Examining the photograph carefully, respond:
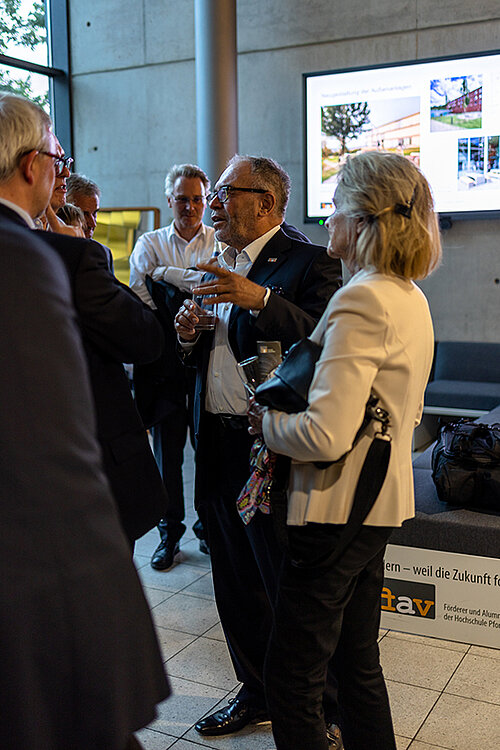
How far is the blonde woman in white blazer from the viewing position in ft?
4.97

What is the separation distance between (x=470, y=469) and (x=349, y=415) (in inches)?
67.4

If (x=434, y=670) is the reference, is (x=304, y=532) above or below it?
above

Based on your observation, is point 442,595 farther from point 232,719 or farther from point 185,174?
point 185,174

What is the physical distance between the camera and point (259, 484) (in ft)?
6.07

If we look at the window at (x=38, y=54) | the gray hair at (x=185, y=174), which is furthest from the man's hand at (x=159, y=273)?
the window at (x=38, y=54)

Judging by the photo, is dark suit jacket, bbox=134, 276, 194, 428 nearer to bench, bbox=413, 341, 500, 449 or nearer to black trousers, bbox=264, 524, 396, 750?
black trousers, bbox=264, 524, 396, 750

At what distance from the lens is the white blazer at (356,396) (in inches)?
59.2

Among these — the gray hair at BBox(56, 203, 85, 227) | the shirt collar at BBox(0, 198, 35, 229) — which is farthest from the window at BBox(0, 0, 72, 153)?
the shirt collar at BBox(0, 198, 35, 229)

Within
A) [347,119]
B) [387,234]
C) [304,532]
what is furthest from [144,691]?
[347,119]

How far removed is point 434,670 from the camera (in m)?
2.71

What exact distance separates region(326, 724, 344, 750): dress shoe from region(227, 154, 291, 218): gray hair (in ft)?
5.11

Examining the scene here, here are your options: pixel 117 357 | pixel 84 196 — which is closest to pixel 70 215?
pixel 84 196

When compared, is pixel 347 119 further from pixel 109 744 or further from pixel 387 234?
pixel 109 744

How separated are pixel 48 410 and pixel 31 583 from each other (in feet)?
0.77
